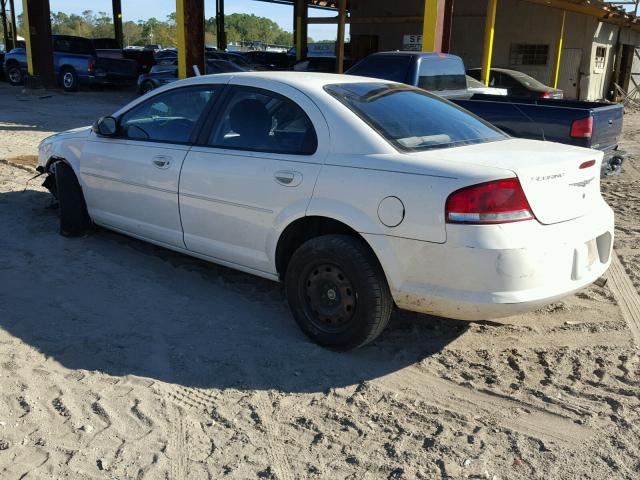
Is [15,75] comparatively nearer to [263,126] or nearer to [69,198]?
[69,198]

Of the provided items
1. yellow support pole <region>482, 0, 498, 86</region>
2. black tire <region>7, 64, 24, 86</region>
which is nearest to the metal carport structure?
yellow support pole <region>482, 0, 498, 86</region>

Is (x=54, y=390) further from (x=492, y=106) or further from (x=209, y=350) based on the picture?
(x=492, y=106)

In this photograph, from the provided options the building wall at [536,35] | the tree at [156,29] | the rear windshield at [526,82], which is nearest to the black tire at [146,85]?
the rear windshield at [526,82]

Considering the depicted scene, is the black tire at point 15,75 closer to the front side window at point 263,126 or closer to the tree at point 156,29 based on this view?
the front side window at point 263,126

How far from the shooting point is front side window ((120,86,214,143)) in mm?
4645

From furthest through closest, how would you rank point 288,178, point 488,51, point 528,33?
point 528,33 → point 488,51 → point 288,178

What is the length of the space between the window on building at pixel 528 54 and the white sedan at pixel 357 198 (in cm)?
2091

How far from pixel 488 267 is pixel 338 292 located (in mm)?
918

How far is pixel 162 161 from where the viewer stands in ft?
15.3

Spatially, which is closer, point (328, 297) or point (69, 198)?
point (328, 297)

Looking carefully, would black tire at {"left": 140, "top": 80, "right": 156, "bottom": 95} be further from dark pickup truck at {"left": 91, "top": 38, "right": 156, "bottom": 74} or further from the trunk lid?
the trunk lid

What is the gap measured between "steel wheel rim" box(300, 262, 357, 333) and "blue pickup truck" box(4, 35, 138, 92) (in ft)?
→ 68.5

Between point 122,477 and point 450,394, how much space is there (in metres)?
1.73

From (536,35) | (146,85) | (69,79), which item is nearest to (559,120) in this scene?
(146,85)
